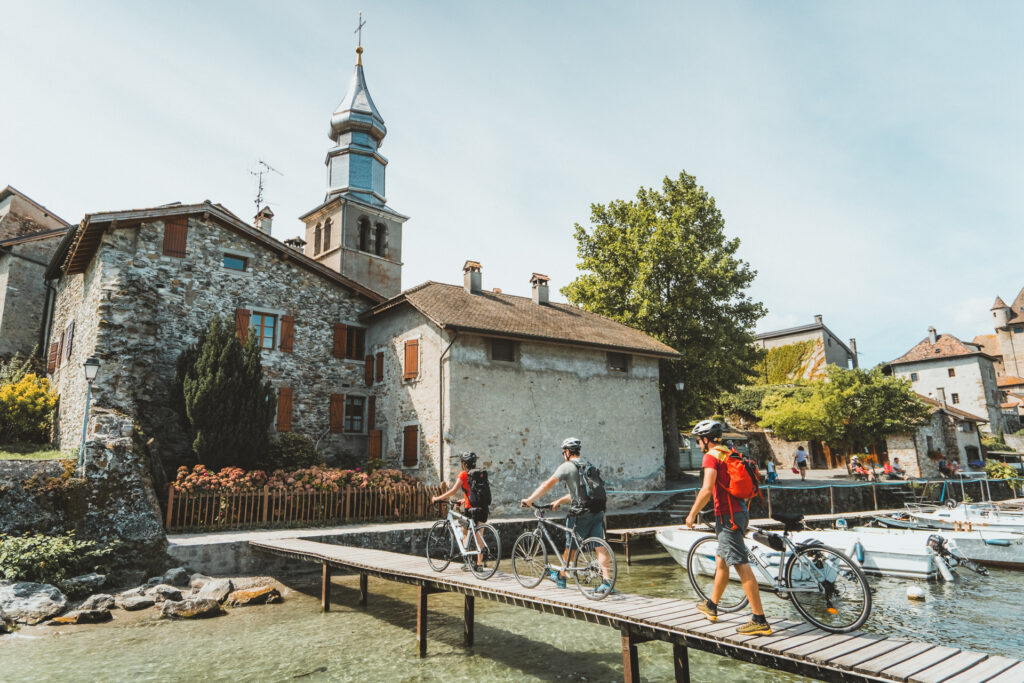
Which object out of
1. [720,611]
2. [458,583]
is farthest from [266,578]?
[720,611]

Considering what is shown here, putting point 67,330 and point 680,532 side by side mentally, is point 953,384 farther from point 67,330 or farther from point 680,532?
point 67,330

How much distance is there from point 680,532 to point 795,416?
21243 mm

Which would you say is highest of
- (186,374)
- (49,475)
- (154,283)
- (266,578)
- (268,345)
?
(154,283)

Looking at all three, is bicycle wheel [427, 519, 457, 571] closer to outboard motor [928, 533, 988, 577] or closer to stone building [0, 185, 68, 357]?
outboard motor [928, 533, 988, 577]

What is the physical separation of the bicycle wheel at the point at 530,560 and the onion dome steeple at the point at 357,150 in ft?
91.6

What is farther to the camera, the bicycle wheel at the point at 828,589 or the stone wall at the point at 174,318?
the stone wall at the point at 174,318

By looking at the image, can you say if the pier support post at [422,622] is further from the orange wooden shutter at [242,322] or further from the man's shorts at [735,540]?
the orange wooden shutter at [242,322]

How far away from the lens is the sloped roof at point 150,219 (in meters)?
18.1

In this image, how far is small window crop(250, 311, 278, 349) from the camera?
20812mm

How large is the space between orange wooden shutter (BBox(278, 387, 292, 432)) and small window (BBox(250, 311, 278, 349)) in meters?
1.67

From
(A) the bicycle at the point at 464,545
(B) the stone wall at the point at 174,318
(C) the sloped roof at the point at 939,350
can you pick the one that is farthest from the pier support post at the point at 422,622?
(C) the sloped roof at the point at 939,350

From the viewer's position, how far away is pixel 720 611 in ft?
20.7

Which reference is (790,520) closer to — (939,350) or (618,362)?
(618,362)

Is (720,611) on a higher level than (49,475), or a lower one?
lower
